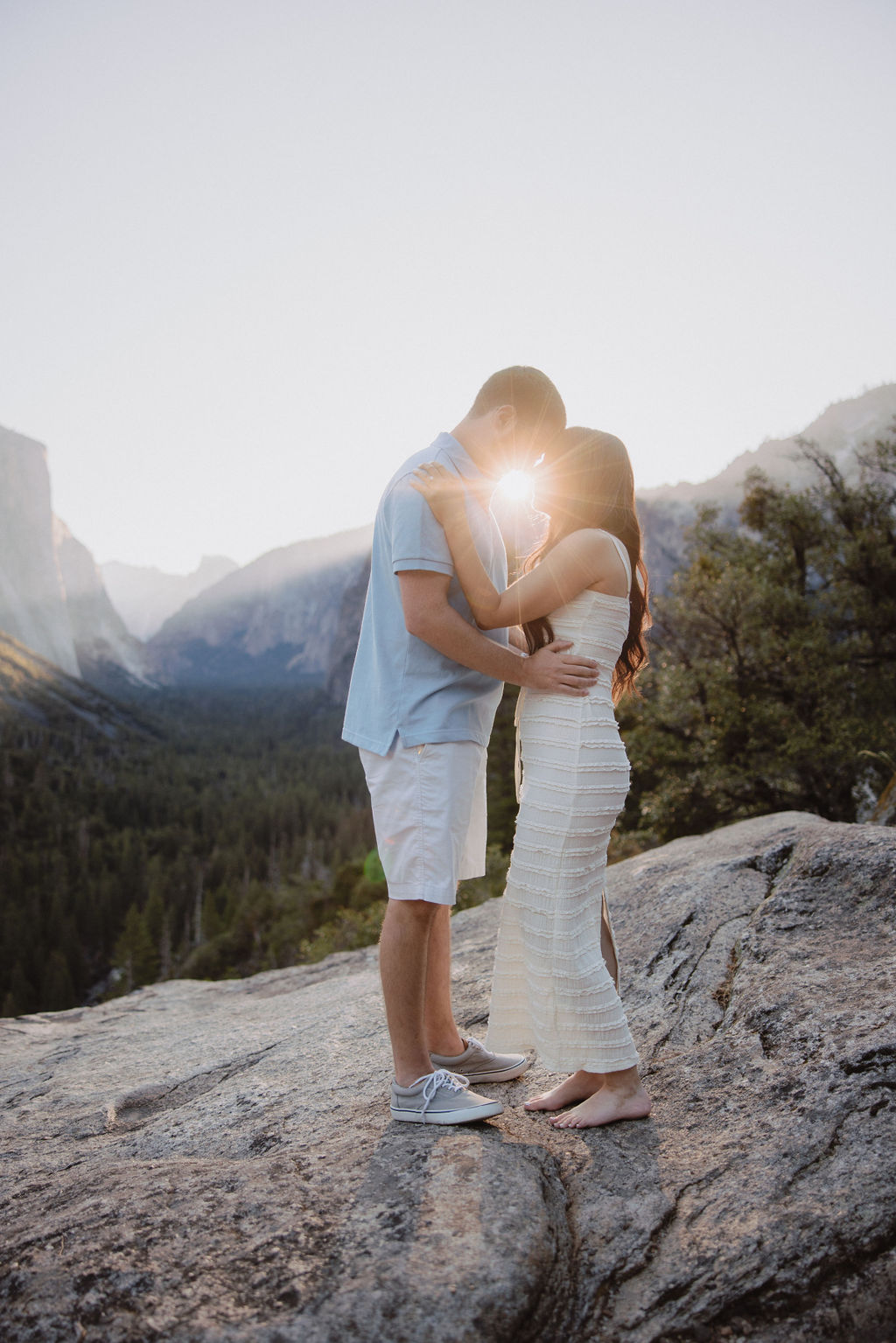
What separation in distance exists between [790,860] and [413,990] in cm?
310

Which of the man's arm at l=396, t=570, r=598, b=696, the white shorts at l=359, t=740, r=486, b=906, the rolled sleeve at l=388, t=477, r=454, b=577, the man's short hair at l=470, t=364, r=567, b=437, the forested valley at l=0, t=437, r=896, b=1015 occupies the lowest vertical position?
the forested valley at l=0, t=437, r=896, b=1015

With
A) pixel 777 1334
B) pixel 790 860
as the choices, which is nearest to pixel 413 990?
pixel 777 1334

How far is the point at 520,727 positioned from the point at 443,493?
1.06 m

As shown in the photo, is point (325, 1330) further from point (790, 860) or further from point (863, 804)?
point (863, 804)

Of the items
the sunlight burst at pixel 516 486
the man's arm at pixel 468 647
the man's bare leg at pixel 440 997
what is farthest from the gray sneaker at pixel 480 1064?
the sunlight burst at pixel 516 486

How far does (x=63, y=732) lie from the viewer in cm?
13650

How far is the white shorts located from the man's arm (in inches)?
13.9

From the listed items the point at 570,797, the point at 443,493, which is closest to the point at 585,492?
the point at 443,493

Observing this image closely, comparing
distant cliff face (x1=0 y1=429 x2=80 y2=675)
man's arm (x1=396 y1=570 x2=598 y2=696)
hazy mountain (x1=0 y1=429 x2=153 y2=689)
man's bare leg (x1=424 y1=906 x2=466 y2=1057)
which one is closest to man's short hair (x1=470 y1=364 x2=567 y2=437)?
man's arm (x1=396 y1=570 x2=598 y2=696)

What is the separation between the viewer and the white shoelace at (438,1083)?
318cm

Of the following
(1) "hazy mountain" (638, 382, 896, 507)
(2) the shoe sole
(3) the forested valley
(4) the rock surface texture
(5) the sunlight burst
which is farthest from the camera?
(1) "hazy mountain" (638, 382, 896, 507)

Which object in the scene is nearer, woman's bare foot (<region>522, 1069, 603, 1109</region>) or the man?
the man

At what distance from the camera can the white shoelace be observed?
3.18 m

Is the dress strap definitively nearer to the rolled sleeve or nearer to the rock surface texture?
the rolled sleeve
